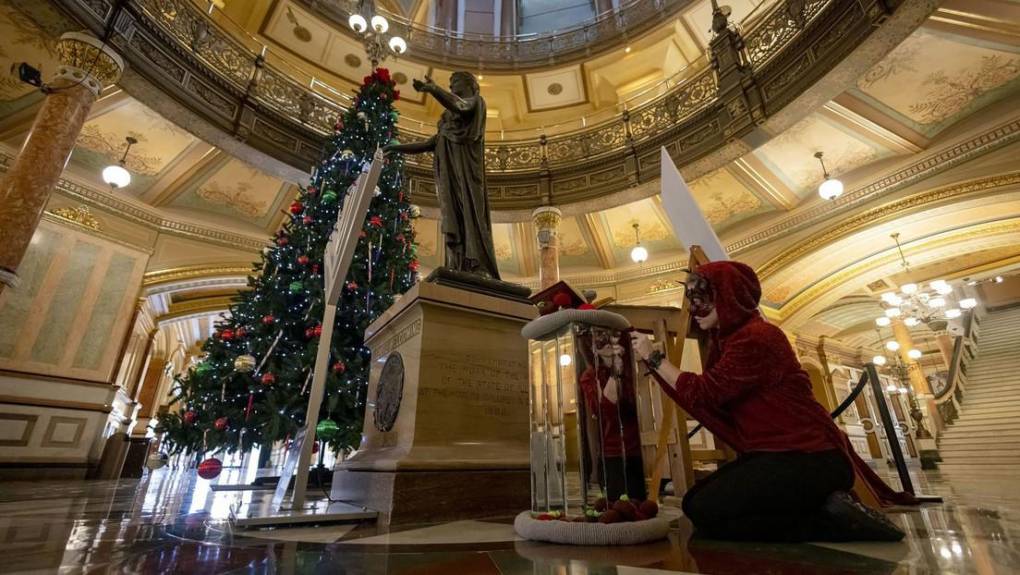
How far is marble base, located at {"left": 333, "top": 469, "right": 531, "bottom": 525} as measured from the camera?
183 cm

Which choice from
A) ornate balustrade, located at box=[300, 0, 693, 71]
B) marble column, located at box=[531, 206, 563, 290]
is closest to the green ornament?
marble column, located at box=[531, 206, 563, 290]

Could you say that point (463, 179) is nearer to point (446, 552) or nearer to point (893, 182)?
point (446, 552)

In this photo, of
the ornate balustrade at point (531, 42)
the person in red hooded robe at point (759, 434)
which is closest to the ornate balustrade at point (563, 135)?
the ornate balustrade at point (531, 42)

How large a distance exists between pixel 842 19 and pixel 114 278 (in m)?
11.8

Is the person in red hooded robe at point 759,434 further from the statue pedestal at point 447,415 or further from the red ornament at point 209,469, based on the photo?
the red ornament at point 209,469

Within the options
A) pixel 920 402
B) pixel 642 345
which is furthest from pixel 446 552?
pixel 920 402

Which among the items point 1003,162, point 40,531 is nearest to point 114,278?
point 40,531

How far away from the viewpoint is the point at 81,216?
7.16 metres

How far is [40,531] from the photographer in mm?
1581

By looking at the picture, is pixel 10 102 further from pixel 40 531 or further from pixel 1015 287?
pixel 1015 287

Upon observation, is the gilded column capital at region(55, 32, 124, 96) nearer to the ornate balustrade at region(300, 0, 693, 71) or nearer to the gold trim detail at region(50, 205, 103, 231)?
the gold trim detail at region(50, 205, 103, 231)

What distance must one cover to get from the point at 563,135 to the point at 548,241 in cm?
268

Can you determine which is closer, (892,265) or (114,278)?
(114,278)

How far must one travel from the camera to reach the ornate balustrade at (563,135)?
5992mm
